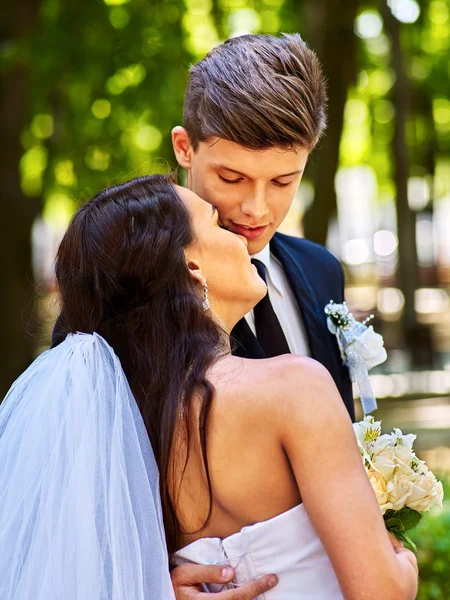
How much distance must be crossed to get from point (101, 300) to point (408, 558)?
43.2 inches

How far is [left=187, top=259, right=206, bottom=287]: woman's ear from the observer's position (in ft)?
8.52

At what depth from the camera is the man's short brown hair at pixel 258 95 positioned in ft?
9.93

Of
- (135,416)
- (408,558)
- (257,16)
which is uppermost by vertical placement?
(257,16)

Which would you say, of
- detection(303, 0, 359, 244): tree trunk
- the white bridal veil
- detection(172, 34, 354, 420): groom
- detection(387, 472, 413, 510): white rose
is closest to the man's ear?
detection(172, 34, 354, 420): groom

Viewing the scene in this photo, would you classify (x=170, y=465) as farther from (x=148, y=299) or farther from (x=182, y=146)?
(x=182, y=146)

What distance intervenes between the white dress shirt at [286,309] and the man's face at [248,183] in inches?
9.7

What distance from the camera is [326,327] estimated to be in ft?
11.4

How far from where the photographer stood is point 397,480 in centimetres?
262

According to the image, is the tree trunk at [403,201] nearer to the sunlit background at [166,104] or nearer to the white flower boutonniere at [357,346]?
the sunlit background at [166,104]

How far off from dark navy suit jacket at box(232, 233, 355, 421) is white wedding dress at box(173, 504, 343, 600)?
2.95 ft

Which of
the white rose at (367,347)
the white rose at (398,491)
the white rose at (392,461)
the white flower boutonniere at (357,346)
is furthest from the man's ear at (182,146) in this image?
the white rose at (398,491)

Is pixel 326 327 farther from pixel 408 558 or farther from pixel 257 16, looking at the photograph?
pixel 257 16

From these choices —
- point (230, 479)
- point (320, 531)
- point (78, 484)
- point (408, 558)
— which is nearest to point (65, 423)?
point (78, 484)

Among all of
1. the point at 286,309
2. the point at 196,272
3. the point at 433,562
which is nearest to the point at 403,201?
the point at 433,562
